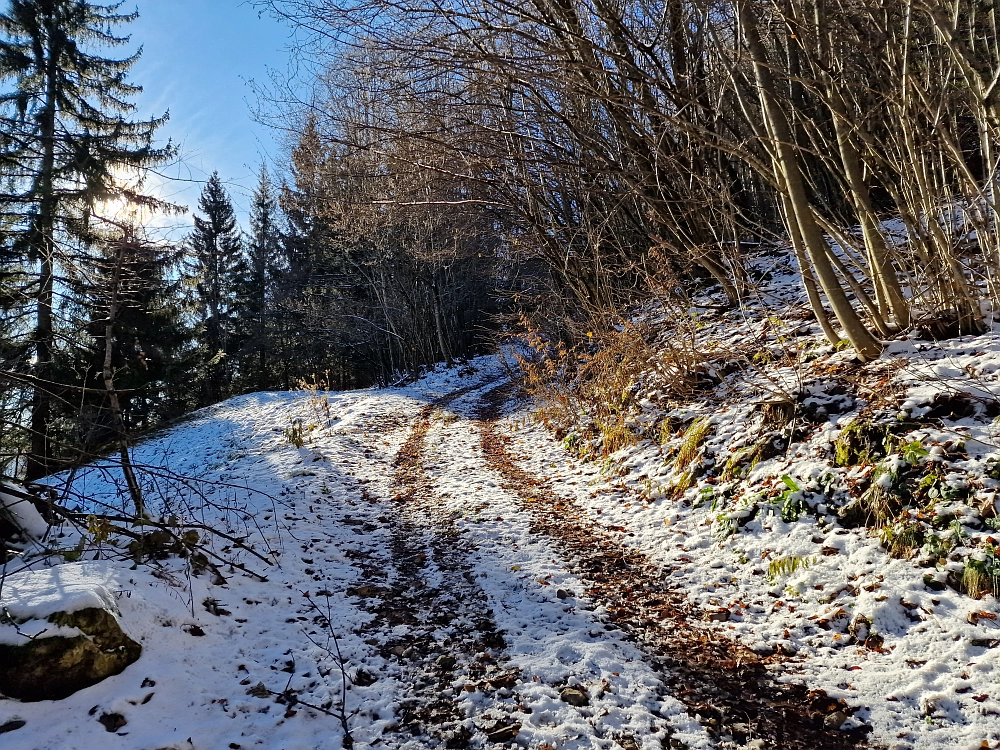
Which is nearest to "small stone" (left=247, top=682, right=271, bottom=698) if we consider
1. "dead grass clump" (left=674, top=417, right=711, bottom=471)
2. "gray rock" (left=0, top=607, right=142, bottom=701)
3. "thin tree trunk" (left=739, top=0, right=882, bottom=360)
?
"gray rock" (left=0, top=607, right=142, bottom=701)

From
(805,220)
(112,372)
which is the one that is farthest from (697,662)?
(112,372)

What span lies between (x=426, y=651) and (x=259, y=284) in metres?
32.1

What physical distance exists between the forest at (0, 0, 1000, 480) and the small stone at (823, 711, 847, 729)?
3652 millimetres

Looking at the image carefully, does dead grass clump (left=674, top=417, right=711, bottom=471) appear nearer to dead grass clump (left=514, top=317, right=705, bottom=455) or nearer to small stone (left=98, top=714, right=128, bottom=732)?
dead grass clump (left=514, top=317, right=705, bottom=455)

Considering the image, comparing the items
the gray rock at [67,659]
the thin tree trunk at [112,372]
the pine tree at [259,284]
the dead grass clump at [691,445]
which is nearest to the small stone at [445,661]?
the gray rock at [67,659]

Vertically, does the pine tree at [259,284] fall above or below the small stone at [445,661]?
above

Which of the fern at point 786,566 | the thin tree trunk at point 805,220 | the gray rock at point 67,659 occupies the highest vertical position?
the thin tree trunk at point 805,220

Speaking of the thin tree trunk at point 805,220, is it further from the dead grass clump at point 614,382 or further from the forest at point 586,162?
the dead grass clump at point 614,382

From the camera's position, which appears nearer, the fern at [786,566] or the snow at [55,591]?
the snow at [55,591]

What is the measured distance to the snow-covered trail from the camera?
2.50 meters

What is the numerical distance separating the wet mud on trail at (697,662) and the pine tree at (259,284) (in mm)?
28506

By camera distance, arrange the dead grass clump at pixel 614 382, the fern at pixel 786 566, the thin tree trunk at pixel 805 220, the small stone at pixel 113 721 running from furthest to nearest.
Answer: the dead grass clump at pixel 614 382 < the thin tree trunk at pixel 805 220 < the fern at pixel 786 566 < the small stone at pixel 113 721

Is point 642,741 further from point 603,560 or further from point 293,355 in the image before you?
point 293,355

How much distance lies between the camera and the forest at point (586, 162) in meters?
3.90
